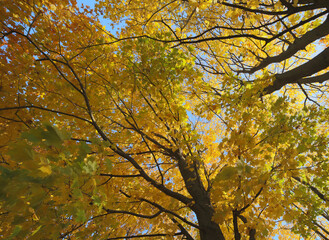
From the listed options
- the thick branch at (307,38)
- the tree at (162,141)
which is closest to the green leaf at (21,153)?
the tree at (162,141)

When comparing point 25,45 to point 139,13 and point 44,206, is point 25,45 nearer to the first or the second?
point 139,13

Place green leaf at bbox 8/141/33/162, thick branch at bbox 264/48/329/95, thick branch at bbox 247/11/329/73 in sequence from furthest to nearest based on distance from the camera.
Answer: thick branch at bbox 264/48/329/95 < thick branch at bbox 247/11/329/73 < green leaf at bbox 8/141/33/162

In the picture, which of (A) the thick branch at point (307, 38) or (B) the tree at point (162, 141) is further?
(A) the thick branch at point (307, 38)

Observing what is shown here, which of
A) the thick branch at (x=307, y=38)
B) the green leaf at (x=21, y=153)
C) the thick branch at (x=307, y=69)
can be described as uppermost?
the thick branch at (x=307, y=38)

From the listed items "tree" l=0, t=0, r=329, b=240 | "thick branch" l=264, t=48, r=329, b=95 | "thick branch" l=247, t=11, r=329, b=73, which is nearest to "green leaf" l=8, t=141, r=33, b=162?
"tree" l=0, t=0, r=329, b=240

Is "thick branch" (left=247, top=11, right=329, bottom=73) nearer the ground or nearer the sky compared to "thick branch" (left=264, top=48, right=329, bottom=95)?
nearer the sky

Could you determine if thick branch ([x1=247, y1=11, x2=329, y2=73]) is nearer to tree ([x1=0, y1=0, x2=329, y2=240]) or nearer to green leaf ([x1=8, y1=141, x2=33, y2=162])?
tree ([x1=0, y1=0, x2=329, y2=240])

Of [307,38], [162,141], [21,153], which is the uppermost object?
[307,38]

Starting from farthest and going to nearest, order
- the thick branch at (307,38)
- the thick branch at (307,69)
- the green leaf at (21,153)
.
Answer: the thick branch at (307,69) < the thick branch at (307,38) < the green leaf at (21,153)

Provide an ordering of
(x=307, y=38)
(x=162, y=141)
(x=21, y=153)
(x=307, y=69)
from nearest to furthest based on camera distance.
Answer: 1. (x=21, y=153)
2. (x=307, y=38)
3. (x=307, y=69)
4. (x=162, y=141)

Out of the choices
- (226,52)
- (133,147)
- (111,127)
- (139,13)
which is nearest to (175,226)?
(133,147)

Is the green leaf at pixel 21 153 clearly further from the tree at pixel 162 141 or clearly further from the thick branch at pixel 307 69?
the thick branch at pixel 307 69

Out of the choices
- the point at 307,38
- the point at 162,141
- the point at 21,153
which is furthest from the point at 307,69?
the point at 21,153

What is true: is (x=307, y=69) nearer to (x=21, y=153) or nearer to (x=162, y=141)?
(x=162, y=141)
